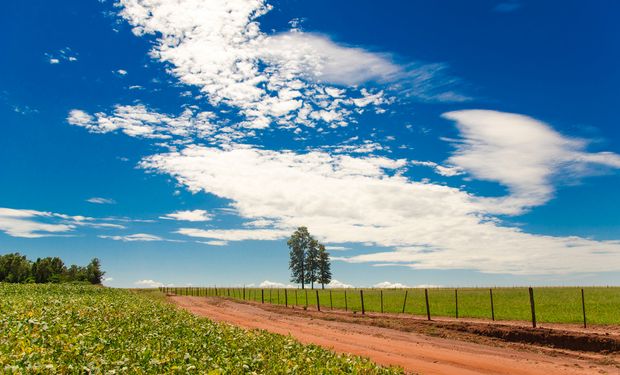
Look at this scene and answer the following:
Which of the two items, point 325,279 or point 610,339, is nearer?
point 610,339

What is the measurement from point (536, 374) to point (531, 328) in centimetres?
1211

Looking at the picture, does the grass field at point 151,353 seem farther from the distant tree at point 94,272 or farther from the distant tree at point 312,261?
the distant tree at point 94,272

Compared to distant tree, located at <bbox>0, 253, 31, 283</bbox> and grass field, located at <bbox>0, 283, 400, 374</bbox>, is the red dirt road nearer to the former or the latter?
grass field, located at <bbox>0, 283, 400, 374</bbox>

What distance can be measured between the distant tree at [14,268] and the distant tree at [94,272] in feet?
71.0

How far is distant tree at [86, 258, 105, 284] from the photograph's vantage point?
161750 mm

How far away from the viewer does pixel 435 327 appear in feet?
107

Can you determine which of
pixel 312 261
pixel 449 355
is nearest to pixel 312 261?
pixel 312 261

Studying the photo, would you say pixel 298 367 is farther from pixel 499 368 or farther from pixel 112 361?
pixel 499 368

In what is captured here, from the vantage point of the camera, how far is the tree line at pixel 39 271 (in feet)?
452

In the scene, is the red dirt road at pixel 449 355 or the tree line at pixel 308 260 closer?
the red dirt road at pixel 449 355

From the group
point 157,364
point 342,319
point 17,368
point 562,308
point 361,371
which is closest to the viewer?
point 17,368

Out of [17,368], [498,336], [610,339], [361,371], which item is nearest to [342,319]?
[498,336]

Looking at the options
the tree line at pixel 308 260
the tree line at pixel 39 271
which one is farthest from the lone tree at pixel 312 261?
the tree line at pixel 39 271

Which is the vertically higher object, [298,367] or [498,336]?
[298,367]
